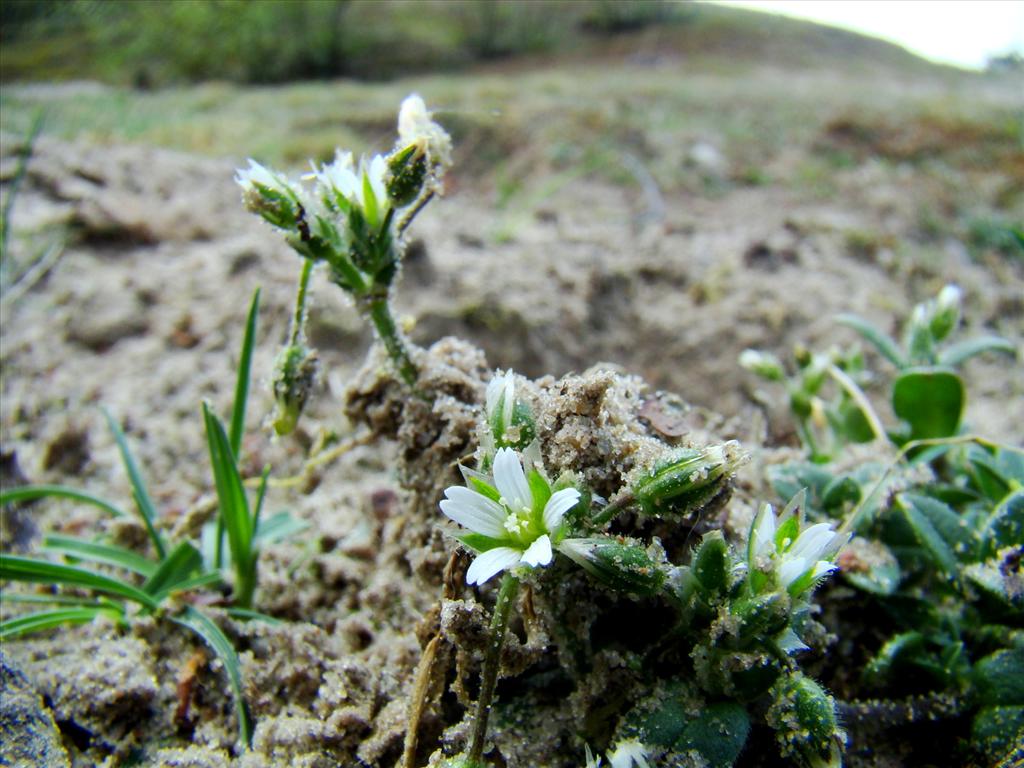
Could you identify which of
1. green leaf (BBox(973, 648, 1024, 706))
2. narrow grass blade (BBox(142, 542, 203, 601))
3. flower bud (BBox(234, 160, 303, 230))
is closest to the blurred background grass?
flower bud (BBox(234, 160, 303, 230))

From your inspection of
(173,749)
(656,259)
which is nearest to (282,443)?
(173,749)

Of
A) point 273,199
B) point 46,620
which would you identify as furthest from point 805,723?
point 46,620

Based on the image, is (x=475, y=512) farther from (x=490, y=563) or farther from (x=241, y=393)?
(x=241, y=393)

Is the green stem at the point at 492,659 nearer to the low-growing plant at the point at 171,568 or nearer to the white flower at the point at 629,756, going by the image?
the white flower at the point at 629,756

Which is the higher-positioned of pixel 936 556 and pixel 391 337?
pixel 391 337

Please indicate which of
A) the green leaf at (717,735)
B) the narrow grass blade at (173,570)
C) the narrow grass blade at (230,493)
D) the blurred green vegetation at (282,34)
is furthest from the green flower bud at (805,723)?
the blurred green vegetation at (282,34)
